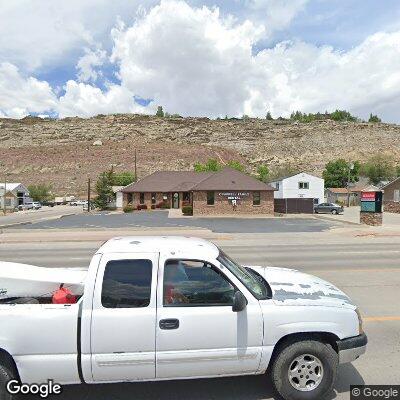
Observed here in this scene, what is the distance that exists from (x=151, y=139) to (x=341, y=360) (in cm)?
12064

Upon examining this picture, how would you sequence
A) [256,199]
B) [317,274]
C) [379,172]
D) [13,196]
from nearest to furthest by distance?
[317,274] < [256,199] < [13,196] < [379,172]

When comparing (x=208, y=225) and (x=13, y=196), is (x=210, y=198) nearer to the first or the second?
(x=208, y=225)

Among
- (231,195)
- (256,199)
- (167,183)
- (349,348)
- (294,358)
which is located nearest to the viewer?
(294,358)

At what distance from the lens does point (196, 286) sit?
4238 mm

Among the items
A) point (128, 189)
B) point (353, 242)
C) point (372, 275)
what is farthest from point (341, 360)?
point (128, 189)

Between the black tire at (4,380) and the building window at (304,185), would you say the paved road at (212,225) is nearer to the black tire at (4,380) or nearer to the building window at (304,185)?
the black tire at (4,380)

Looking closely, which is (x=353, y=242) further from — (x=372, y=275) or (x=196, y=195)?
(x=196, y=195)

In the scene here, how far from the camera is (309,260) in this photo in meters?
13.4

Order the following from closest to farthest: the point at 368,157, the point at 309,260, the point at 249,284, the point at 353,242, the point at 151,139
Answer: the point at 249,284 < the point at 309,260 < the point at 353,242 < the point at 368,157 < the point at 151,139

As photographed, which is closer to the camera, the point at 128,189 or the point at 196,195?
the point at 196,195

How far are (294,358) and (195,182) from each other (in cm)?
5209

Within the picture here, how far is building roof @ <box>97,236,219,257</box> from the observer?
4.19 meters

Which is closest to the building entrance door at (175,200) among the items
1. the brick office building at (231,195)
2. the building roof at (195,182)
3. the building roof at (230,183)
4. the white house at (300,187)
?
the building roof at (195,182)

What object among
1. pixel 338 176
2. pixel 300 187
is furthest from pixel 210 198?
pixel 338 176
